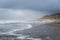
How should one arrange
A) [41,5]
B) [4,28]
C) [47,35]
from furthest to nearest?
[41,5], [4,28], [47,35]

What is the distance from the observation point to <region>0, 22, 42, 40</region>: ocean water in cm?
129

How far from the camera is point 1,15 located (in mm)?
1552

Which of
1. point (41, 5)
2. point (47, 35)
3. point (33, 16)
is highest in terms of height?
point (41, 5)

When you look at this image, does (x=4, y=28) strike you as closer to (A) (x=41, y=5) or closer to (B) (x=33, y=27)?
(B) (x=33, y=27)

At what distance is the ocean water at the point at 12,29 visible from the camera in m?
1.29

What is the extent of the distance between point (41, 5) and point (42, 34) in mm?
404

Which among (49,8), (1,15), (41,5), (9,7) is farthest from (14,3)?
(49,8)

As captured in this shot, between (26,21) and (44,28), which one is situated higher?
(26,21)

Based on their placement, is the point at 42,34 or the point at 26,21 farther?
the point at 26,21

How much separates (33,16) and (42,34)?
318 mm

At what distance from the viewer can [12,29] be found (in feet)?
4.76

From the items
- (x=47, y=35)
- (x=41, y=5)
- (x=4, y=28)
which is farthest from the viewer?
(x=41, y=5)

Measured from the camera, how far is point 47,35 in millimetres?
1320

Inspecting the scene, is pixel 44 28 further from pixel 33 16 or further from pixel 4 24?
pixel 4 24
